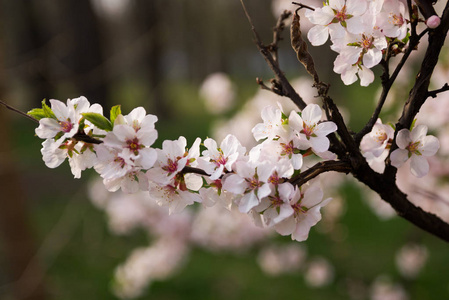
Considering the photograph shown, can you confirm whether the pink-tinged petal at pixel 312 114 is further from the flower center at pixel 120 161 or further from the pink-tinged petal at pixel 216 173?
the flower center at pixel 120 161

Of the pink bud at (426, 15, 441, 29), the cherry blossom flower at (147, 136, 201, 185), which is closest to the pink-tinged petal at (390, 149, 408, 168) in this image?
the pink bud at (426, 15, 441, 29)

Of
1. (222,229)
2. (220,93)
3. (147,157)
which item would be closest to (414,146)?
(147,157)

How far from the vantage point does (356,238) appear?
15.2 ft

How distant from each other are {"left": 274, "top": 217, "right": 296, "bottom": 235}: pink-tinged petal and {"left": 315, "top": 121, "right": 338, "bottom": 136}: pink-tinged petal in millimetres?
142

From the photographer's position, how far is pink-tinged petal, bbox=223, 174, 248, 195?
67cm

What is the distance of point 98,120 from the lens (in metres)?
0.70

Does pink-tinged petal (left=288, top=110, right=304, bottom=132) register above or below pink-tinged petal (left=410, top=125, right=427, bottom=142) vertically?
above

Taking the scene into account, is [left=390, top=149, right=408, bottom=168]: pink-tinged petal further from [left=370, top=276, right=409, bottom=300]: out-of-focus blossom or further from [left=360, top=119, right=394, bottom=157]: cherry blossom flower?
[left=370, top=276, right=409, bottom=300]: out-of-focus blossom

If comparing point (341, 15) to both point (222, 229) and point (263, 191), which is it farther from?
point (222, 229)

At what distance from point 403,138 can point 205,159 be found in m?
0.33

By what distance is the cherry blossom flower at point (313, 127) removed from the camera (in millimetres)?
695

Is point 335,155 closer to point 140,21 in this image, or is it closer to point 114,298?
point 114,298

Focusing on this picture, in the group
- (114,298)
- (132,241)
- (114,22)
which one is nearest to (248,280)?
(114,298)

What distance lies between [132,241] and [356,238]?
2.50 metres
